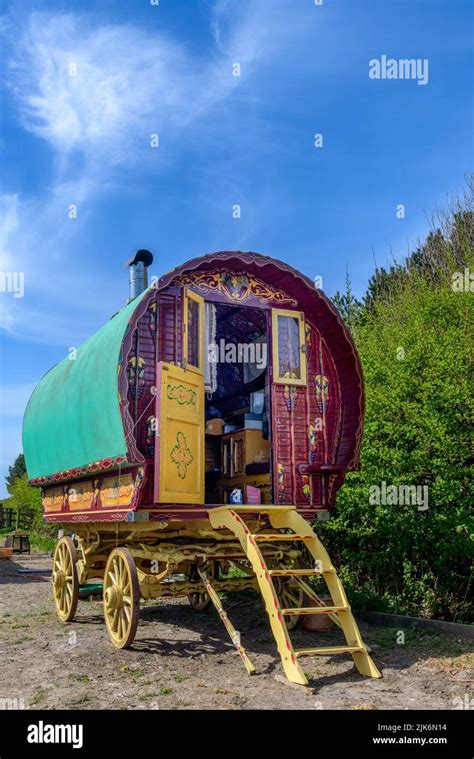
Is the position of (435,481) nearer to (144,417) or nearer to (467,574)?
(467,574)

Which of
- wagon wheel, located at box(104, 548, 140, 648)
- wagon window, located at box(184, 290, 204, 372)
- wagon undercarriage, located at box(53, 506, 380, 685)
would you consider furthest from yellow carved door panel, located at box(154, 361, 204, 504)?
wagon wheel, located at box(104, 548, 140, 648)

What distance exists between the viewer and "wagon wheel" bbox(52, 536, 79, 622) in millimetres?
8781

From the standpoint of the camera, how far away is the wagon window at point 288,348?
8.13 metres

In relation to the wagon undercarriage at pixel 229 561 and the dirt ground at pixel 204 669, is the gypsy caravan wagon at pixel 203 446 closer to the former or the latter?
the wagon undercarriage at pixel 229 561

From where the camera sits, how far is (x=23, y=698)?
5.24 meters

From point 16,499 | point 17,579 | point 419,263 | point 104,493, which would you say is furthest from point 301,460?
point 16,499

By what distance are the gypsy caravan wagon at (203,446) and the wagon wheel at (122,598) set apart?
0.06 ft

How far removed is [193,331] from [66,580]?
392 cm

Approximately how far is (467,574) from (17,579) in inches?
383

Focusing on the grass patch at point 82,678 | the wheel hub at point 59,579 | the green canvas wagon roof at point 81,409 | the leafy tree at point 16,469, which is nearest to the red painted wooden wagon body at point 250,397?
the green canvas wagon roof at point 81,409

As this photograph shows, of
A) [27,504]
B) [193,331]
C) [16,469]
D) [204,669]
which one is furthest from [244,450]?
[16,469]

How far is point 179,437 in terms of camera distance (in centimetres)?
733

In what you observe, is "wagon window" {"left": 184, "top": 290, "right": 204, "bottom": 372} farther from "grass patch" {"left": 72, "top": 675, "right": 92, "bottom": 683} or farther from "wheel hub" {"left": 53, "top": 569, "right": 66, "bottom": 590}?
"wheel hub" {"left": 53, "top": 569, "right": 66, "bottom": 590}

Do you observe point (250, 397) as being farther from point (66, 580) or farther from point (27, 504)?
point (27, 504)
